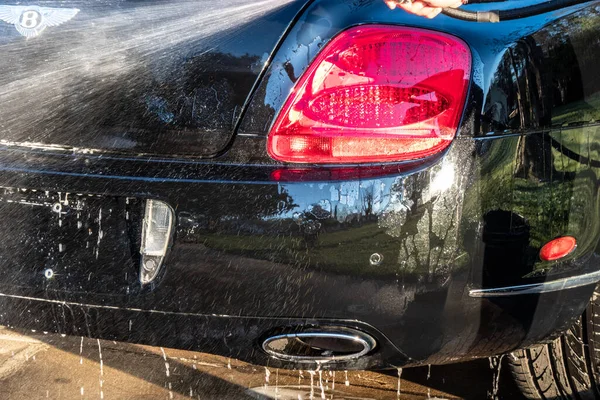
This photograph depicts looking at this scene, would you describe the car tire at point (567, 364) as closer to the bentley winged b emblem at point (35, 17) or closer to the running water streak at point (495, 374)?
the running water streak at point (495, 374)

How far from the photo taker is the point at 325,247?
2.26 metres

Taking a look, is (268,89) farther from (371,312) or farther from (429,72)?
(371,312)

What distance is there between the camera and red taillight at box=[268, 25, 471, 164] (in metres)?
2.19

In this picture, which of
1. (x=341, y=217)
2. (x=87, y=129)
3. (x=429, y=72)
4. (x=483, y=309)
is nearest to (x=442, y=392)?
(x=483, y=309)

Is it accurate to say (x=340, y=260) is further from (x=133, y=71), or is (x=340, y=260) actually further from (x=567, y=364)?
(x=567, y=364)

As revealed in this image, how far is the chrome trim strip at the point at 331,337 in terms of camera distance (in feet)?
7.89

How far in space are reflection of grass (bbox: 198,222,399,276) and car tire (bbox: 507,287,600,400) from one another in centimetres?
94

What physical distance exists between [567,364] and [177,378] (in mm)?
1569

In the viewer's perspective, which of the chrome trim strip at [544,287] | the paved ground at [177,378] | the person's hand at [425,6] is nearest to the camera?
the person's hand at [425,6]

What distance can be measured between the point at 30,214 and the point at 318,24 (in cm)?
100

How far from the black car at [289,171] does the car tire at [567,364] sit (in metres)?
0.54

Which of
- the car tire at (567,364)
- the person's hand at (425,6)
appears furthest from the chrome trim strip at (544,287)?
the person's hand at (425,6)

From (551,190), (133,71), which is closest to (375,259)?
(551,190)

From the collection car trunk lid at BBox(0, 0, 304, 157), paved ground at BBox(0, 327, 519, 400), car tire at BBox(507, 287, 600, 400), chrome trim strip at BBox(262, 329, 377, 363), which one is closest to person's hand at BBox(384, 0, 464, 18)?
car trunk lid at BBox(0, 0, 304, 157)
